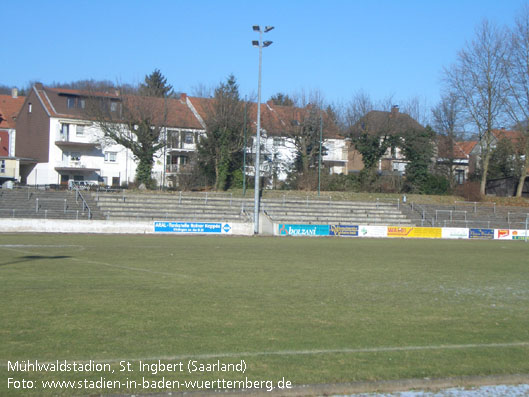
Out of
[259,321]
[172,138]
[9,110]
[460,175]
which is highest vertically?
[9,110]

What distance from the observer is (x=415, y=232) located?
45.3 m

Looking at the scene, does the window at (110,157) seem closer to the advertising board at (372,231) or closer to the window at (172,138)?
the window at (172,138)

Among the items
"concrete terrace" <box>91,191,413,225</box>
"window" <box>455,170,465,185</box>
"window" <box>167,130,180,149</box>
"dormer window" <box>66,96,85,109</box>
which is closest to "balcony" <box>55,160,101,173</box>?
"dormer window" <box>66,96,85,109</box>

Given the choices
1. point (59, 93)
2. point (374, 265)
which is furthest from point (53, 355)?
point (59, 93)

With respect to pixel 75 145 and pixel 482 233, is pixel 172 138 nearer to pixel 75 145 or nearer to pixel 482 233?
pixel 75 145

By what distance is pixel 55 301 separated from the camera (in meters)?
11.8

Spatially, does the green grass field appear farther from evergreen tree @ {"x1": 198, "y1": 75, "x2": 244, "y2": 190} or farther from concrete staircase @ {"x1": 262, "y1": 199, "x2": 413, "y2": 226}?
evergreen tree @ {"x1": 198, "y1": 75, "x2": 244, "y2": 190}

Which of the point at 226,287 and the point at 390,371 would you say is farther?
the point at 226,287

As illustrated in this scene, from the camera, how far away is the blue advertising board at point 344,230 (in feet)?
142

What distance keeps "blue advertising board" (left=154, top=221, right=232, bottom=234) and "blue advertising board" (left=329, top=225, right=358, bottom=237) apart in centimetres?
848

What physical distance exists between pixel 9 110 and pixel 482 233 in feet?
202

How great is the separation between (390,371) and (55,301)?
7.75 meters

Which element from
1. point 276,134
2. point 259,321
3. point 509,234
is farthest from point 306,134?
point 259,321

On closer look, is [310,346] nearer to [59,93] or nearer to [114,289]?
[114,289]
